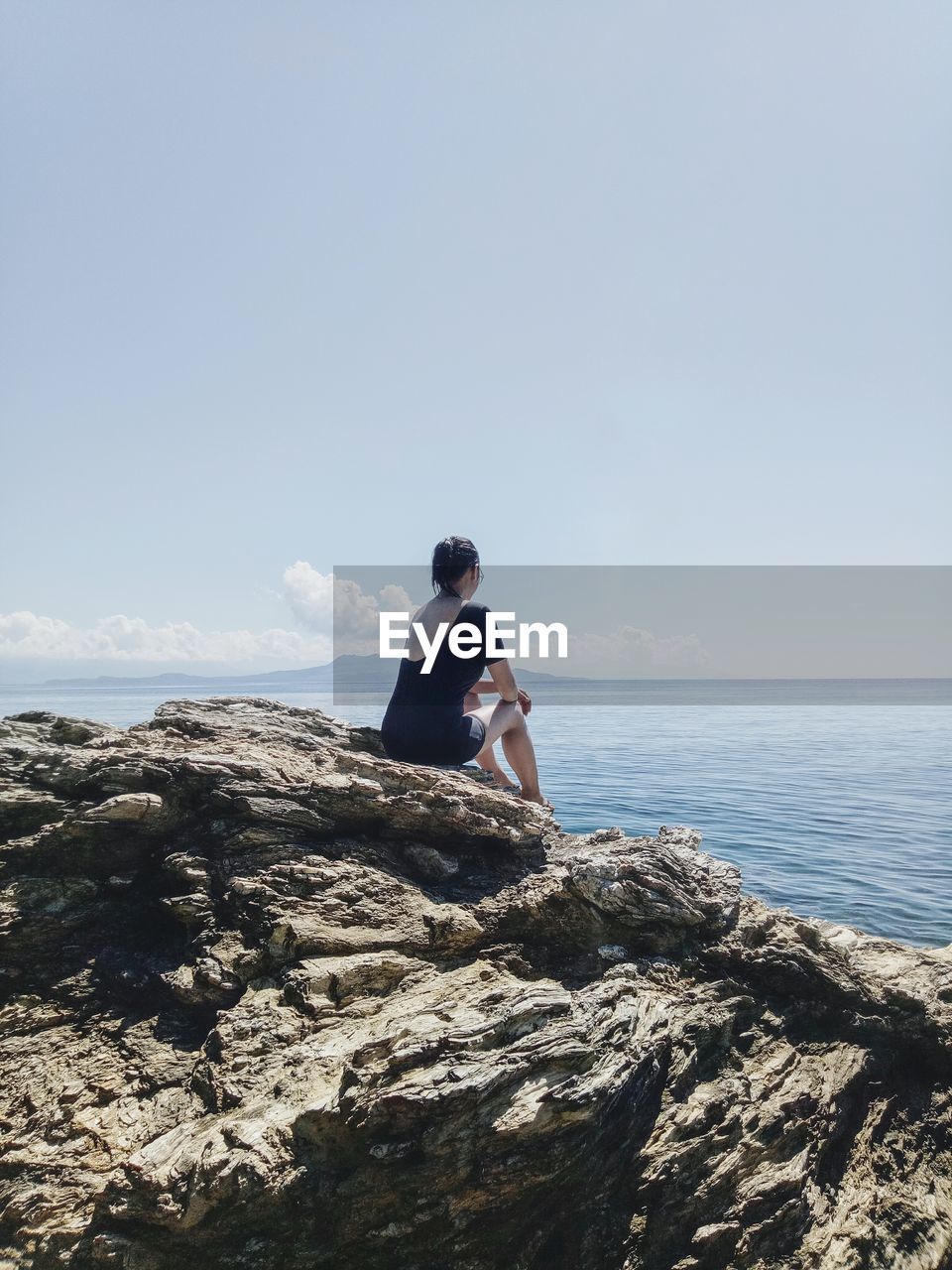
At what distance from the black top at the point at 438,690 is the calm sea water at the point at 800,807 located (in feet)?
22.3

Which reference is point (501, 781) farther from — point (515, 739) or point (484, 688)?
point (484, 688)

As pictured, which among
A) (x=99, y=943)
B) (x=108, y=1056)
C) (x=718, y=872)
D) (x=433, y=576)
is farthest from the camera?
(x=433, y=576)

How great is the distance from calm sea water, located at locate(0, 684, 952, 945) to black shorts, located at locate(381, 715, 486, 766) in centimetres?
639

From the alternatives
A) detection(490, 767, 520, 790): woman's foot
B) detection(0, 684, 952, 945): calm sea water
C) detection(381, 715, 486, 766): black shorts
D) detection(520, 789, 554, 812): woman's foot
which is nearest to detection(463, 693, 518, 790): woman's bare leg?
detection(490, 767, 520, 790): woman's foot

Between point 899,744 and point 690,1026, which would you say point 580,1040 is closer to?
point 690,1026

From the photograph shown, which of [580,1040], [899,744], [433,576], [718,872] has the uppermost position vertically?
[433,576]

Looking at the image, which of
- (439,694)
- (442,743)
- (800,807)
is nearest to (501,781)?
(442,743)

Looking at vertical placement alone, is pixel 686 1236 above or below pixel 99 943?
below

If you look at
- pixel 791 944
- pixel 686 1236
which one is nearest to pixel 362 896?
pixel 686 1236

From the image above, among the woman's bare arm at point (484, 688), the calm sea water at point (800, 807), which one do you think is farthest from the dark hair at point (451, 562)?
the calm sea water at point (800, 807)

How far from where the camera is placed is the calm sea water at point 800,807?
1161cm

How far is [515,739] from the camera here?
27.1ft

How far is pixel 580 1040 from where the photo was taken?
462cm

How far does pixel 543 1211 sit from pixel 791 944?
9.99 ft
